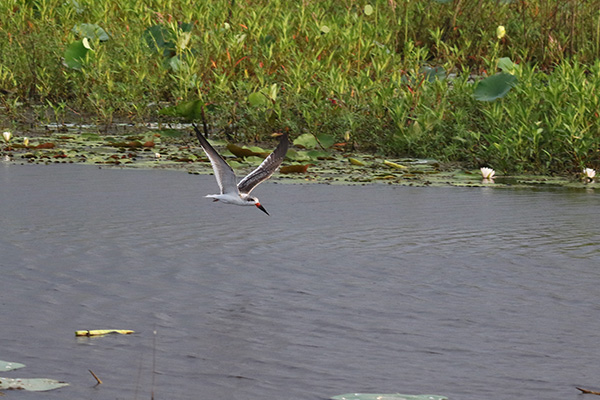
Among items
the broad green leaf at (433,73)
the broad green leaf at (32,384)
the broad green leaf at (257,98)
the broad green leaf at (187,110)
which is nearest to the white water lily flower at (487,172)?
the broad green leaf at (433,73)

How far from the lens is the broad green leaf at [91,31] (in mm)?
12719

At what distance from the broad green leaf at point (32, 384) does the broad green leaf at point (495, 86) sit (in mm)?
6806

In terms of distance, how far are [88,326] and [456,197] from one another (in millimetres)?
4234

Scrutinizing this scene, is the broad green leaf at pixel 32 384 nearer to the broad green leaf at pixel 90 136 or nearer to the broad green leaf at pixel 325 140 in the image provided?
the broad green leaf at pixel 325 140

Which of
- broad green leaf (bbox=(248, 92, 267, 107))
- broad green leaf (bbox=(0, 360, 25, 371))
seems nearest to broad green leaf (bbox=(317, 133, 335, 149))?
broad green leaf (bbox=(248, 92, 267, 107))

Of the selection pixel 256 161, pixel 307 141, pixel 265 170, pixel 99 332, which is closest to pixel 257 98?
pixel 307 141

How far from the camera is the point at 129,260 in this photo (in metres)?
5.66

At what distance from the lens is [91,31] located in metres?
12.8

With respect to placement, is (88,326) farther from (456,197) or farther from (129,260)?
(456,197)

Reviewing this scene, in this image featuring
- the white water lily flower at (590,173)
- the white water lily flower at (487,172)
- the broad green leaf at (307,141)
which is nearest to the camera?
the white water lily flower at (590,173)

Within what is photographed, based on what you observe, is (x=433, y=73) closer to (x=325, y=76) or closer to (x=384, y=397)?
(x=325, y=76)

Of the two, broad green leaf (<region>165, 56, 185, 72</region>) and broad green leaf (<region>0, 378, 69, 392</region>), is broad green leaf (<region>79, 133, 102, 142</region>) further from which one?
broad green leaf (<region>0, 378, 69, 392</region>)

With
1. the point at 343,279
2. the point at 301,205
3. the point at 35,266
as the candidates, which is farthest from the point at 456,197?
the point at 35,266

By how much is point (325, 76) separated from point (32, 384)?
25.7 ft
